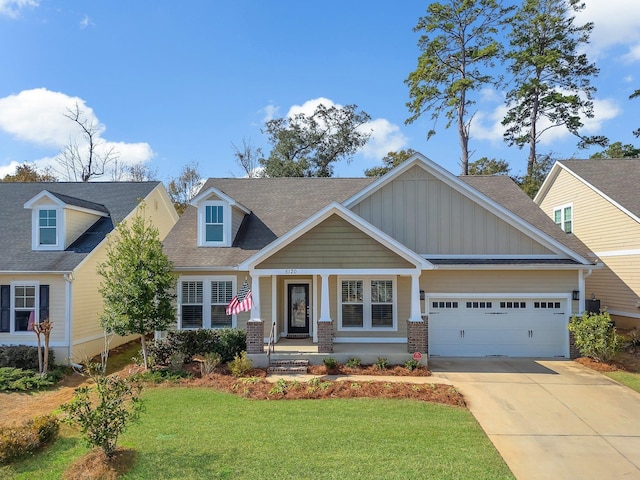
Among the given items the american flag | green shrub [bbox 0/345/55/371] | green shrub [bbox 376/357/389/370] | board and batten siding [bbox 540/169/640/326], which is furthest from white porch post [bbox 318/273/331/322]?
board and batten siding [bbox 540/169/640/326]

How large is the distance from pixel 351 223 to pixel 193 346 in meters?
6.05

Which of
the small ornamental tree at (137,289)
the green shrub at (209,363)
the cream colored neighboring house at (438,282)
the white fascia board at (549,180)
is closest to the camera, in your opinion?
the green shrub at (209,363)

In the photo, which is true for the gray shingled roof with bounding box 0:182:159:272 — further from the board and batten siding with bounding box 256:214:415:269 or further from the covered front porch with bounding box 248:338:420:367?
the covered front porch with bounding box 248:338:420:367

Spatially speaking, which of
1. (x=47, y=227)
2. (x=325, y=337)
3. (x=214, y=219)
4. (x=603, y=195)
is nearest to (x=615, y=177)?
(x=603, y=195)

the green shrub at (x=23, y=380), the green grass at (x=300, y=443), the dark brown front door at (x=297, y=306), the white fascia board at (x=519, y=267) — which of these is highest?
the white fascia board at (x=519, y=267)

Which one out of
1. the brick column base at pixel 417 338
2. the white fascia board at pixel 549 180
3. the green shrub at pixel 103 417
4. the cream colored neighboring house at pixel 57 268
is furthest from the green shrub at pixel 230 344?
the white fascia board at pixel 549 180

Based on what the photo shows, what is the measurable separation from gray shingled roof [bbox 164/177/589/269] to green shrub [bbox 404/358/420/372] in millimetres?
6362

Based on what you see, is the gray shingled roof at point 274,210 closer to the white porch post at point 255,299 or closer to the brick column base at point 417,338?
the white porch post at point 255,299

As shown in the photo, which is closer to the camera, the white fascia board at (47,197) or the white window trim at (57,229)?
the white fascia board at (47,197)

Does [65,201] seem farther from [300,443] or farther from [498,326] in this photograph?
[498,326]

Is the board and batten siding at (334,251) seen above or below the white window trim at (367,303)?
above

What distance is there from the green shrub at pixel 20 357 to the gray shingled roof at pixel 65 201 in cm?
245

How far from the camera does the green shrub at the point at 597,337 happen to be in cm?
1298

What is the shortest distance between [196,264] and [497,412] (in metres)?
10.1
